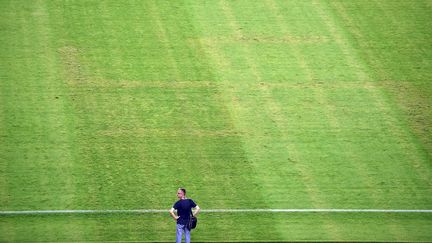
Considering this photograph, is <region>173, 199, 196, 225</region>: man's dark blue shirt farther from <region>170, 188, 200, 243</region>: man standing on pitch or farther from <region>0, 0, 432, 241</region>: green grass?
<region>0, 0, 432, 241</region>: green grass

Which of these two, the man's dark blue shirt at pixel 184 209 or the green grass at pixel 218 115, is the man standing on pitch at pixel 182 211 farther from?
the green grass at pixel 218 115

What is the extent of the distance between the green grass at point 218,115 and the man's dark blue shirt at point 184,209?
1464mm

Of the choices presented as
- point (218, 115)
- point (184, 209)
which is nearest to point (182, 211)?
point (184, 209)

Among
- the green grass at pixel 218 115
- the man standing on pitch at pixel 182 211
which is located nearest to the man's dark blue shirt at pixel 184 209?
the man standing on pitch at pixel 182 211

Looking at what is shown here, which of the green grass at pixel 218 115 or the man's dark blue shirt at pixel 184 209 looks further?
the green grass at pixel 218 115

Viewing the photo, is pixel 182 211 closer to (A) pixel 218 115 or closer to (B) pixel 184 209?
(B) pixel 184 209

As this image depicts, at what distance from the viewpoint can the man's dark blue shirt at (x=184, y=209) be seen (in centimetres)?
1616

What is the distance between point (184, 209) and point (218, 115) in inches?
229

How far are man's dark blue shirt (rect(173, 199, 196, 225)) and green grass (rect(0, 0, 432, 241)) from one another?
146cm

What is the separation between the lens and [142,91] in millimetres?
22203

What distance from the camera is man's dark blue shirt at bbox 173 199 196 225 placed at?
53.0 feet

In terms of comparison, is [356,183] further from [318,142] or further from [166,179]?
[166,179]

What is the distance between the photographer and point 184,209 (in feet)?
53.0

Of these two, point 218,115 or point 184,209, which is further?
point 218,115
